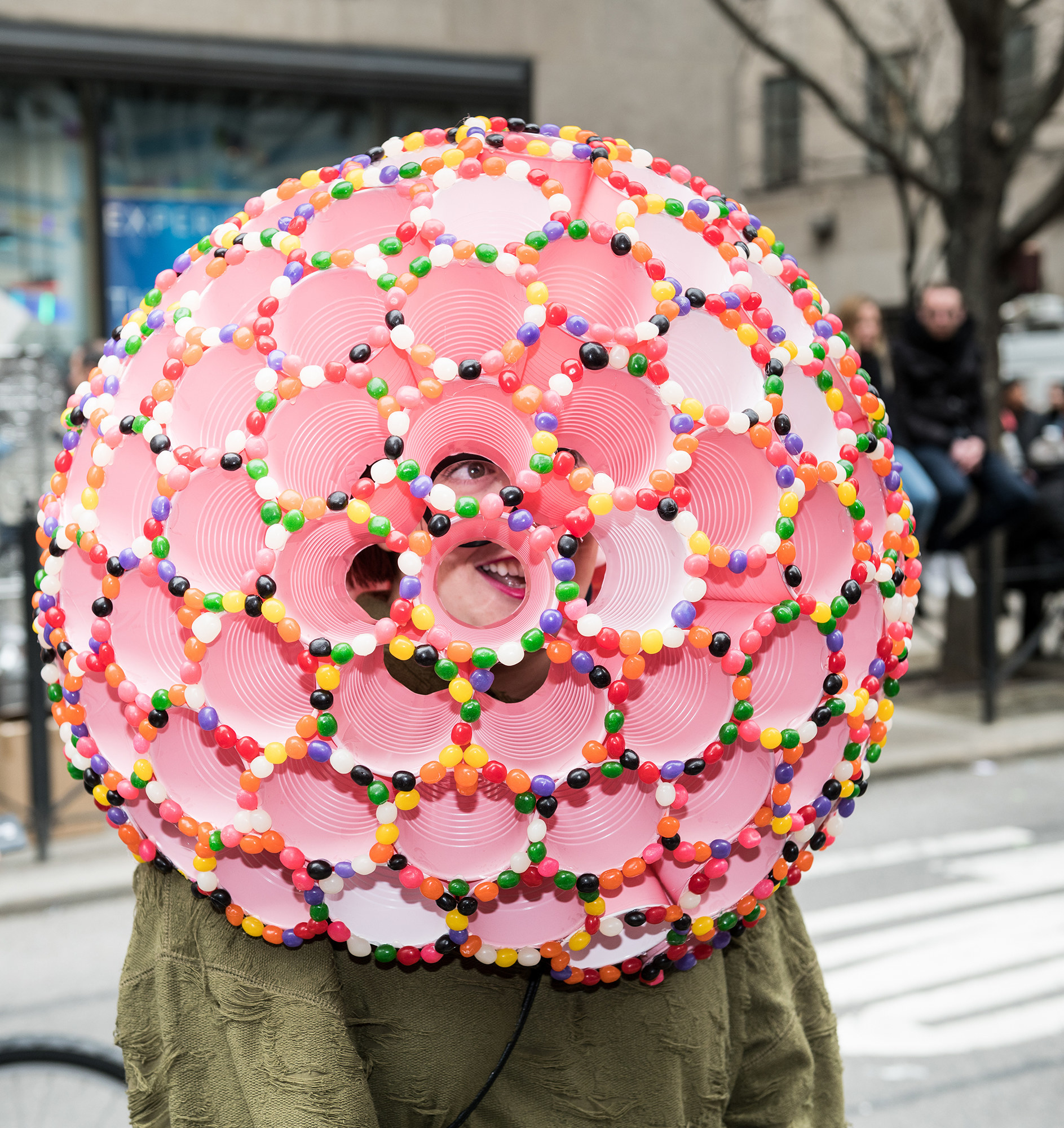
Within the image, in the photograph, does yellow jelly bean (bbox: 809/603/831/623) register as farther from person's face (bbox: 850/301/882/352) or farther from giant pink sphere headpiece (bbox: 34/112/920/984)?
person's face (bbox: 850/301/882/352)

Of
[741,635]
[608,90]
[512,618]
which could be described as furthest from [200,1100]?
[608,90]

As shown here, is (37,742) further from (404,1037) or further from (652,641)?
(652,641)

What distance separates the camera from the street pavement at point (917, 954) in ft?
12.0

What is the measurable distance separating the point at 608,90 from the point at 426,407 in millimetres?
9462

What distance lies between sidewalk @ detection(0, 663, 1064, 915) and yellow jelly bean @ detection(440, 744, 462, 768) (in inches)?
172

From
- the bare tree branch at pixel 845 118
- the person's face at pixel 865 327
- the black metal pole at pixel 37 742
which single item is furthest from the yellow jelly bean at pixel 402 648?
the bare tree branch at pixel 845 118

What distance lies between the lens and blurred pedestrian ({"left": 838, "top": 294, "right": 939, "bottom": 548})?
686 centimetres

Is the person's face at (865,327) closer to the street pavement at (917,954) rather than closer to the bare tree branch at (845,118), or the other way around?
the bare tree branch at (845,118)

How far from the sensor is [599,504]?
114cm

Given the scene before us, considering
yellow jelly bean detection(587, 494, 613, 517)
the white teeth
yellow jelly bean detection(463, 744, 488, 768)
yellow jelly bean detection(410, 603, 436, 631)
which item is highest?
yellow jelly bean detection(587, 494, 613, 517)

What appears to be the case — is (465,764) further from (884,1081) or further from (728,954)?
(884,1081)

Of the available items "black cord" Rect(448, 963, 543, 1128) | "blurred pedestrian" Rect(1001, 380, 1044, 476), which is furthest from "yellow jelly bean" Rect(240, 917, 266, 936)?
"blurred pedestrian" Rect(1001, 380, 1044, 476)

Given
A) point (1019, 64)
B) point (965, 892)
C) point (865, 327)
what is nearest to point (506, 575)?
point (965, 892)

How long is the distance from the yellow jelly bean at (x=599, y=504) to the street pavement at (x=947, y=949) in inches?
115
